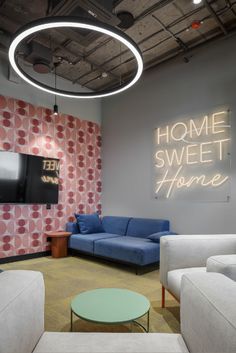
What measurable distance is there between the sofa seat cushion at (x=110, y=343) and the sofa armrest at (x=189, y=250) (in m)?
1.33

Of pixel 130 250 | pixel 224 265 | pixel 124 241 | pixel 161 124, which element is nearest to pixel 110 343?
pixel 224 265

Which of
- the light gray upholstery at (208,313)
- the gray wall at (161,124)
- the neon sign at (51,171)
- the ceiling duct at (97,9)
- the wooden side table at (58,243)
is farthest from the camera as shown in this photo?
the neon sign at (51,171)

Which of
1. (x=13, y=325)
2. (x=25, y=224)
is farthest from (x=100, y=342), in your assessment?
(x=25, y=224)

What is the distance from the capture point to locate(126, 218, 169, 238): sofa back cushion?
466 centimetres

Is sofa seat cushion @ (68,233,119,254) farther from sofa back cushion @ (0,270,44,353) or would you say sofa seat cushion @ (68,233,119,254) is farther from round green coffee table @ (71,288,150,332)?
sofa back cushion @ (0,270,44,353)

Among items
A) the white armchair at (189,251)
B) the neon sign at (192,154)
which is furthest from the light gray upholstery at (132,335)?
the neon sign at (192,154)

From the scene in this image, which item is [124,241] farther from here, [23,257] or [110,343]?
[110,343]

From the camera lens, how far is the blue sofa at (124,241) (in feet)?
13.1

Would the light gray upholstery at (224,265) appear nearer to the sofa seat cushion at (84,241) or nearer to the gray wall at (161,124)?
the gray wall at (161,124)

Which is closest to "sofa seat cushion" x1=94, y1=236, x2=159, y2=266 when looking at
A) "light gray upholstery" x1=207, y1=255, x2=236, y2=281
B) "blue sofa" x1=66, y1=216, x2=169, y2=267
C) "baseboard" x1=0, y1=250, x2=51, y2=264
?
"blue sofa" x1=66, y1=216, x2=169, y2=267

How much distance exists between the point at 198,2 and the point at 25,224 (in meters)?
4.56

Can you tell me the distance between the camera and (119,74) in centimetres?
561

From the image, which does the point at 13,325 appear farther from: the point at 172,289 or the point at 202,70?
the point at 202,70

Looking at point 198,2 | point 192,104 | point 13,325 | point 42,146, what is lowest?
point 13,325
